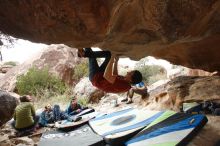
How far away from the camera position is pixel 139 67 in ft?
61.4

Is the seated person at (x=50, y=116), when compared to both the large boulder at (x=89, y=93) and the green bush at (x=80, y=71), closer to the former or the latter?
the large boulder at (x=89, y=93)

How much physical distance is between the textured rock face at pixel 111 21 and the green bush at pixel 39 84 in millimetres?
12066

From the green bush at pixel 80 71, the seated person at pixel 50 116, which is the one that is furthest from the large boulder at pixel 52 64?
the seated person at pixel 50 116

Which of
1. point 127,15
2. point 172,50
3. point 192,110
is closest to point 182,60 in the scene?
→ point 172,50

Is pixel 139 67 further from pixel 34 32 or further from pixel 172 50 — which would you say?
pixel 34 32

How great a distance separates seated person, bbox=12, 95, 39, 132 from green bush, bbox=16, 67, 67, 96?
24.3 ft

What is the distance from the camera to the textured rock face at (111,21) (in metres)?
3.29

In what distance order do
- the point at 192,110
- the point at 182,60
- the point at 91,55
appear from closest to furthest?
the point at 91,55
the point at 192,110
the point at 182,60

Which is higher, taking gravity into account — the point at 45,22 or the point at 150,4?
the point at 150,4

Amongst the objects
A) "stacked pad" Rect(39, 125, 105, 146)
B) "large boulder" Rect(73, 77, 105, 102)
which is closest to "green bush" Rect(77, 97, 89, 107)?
"large boulder" Rect(73, 77, 105, 102)

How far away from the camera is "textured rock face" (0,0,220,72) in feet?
10.8

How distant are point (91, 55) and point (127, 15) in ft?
6.41

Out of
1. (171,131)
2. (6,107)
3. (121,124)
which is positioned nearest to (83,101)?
(6,107)

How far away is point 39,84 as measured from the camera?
53.9 ft
